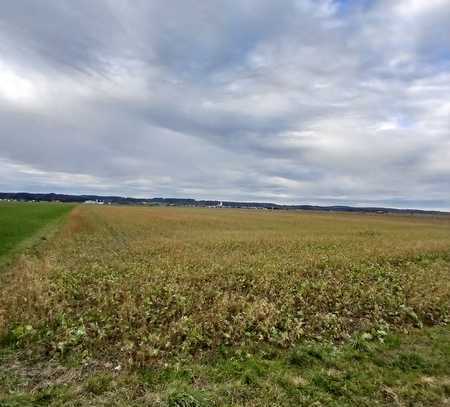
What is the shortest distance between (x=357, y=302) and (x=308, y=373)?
4712mm

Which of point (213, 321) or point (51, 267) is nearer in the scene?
point (213, 321)

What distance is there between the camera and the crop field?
15.7 ft

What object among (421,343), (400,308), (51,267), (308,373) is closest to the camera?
(308,373)

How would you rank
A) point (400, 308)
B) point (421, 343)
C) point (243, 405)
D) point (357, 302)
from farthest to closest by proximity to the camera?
point (357, 302)
point (400, 308)
point (421, 343)
point (243, 405)

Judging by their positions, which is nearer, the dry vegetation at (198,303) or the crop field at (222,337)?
the crop field at (222,337)

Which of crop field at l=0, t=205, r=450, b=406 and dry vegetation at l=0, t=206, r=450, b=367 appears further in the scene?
dry vegetation at l=0, t=206, r=450, b=367

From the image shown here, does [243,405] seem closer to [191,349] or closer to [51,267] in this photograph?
[191,349]

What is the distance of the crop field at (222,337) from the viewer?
4793mm

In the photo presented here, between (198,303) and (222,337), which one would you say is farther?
(198,303)

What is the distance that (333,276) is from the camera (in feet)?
41.2

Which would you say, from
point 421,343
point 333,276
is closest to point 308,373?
point 421,343

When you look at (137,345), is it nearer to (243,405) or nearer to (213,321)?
(213,321)

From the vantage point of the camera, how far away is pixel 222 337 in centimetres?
676

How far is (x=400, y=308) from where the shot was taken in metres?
8.77
